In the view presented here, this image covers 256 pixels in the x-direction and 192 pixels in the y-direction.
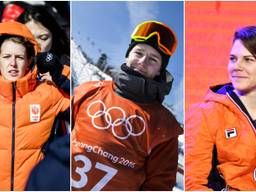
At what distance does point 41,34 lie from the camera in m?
3.88

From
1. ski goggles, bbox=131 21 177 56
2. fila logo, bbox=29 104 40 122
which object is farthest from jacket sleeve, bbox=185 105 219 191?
fila logo, bbox=29 104 40 122

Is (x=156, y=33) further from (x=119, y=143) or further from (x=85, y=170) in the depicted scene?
(x=85, y=170)

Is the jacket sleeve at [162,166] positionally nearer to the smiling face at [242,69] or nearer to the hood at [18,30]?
the smiling face at [242,69]

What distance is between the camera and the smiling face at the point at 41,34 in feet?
12.7

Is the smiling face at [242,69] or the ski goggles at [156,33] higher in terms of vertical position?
the ski goggles at [156,33]

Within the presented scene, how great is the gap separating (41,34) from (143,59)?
0.67m

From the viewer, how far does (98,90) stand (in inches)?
154

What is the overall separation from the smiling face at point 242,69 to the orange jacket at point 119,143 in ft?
1.60

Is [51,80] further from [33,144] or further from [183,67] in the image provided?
[183,67]

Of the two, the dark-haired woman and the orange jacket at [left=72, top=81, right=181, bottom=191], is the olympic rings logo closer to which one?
the orange jacket at [left=72, top=81, right=181, bottom=191]

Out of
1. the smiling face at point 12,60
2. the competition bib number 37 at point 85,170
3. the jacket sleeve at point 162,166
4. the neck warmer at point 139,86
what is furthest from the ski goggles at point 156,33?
the competition bib number 37 at point 85,170

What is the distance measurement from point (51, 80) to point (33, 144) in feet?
1.40

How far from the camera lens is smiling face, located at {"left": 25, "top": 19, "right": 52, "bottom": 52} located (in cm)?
387

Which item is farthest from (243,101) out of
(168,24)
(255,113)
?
(168,24)
